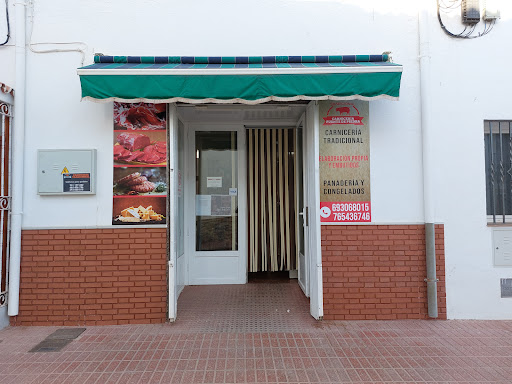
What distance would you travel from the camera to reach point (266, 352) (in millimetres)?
Result: 3572

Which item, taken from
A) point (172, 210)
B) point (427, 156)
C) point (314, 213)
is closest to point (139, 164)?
point (172, 210)

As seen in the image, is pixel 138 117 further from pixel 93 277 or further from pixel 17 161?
A: pixel 93 277

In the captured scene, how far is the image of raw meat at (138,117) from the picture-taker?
4395 mm

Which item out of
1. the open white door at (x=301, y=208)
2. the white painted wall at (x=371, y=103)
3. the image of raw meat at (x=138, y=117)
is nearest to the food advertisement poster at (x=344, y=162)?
the white painted wall at (x=371, y=103)

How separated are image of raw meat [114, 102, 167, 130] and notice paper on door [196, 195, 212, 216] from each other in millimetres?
1889

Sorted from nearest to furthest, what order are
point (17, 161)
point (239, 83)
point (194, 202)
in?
point (239, 83)
point (17, 161)
point (194, 202)

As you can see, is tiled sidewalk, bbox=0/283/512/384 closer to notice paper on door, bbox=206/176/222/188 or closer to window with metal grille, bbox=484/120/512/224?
window with metal grille, bbox=484/120/512/224

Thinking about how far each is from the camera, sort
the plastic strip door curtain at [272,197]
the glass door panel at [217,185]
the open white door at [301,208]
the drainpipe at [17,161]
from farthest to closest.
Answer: the plastic strip door curtain at [272,197], the glass door panel at [217,185], the open white door at [301,208], the drainpipe at [17,161]

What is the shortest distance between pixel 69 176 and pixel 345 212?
11.9 ft

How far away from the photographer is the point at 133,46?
14.7ft

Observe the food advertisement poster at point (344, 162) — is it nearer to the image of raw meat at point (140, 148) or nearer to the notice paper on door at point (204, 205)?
the image of raw meat at point (140, 148)

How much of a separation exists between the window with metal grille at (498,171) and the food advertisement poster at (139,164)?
14.4 feet

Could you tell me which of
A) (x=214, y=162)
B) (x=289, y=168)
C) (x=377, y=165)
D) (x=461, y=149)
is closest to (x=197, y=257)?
(x=214, y=162)

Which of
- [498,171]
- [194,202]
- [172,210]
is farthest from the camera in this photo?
[194,202]
